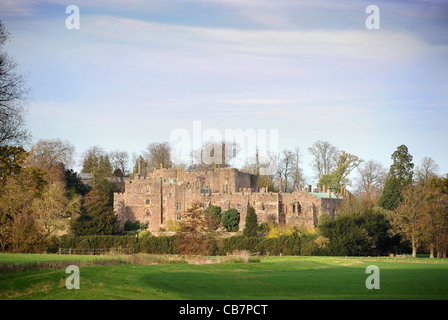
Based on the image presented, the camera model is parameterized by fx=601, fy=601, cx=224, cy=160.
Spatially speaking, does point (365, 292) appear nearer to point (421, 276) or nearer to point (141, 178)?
point (421, 276)

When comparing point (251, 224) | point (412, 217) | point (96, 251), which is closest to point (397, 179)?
point (412, 217)

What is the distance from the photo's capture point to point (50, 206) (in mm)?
60781

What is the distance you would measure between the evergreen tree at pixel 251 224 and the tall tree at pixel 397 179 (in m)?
13.0

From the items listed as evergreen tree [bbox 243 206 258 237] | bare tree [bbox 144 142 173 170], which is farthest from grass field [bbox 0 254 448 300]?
bare tree [bbox 144 142 173 170]

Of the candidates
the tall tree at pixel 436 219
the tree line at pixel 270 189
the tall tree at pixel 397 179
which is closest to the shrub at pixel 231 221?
the tree line at pixel 270 189

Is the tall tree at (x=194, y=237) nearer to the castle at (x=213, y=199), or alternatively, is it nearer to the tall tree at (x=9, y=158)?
the castle at (x=213, y=199)

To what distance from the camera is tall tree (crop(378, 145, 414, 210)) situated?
6159 centimetres

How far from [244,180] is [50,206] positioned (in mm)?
24765

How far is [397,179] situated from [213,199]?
68.4 feet

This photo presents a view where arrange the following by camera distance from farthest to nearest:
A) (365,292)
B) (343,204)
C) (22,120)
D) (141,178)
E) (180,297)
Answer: (141,178) < (343,204) < (22,120) < (365,292) < (180,297)

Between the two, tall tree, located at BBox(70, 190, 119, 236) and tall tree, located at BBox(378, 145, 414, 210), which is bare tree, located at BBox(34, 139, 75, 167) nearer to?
tall tree, located at BBox(70, 190, 119, 236)

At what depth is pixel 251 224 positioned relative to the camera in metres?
62.3
